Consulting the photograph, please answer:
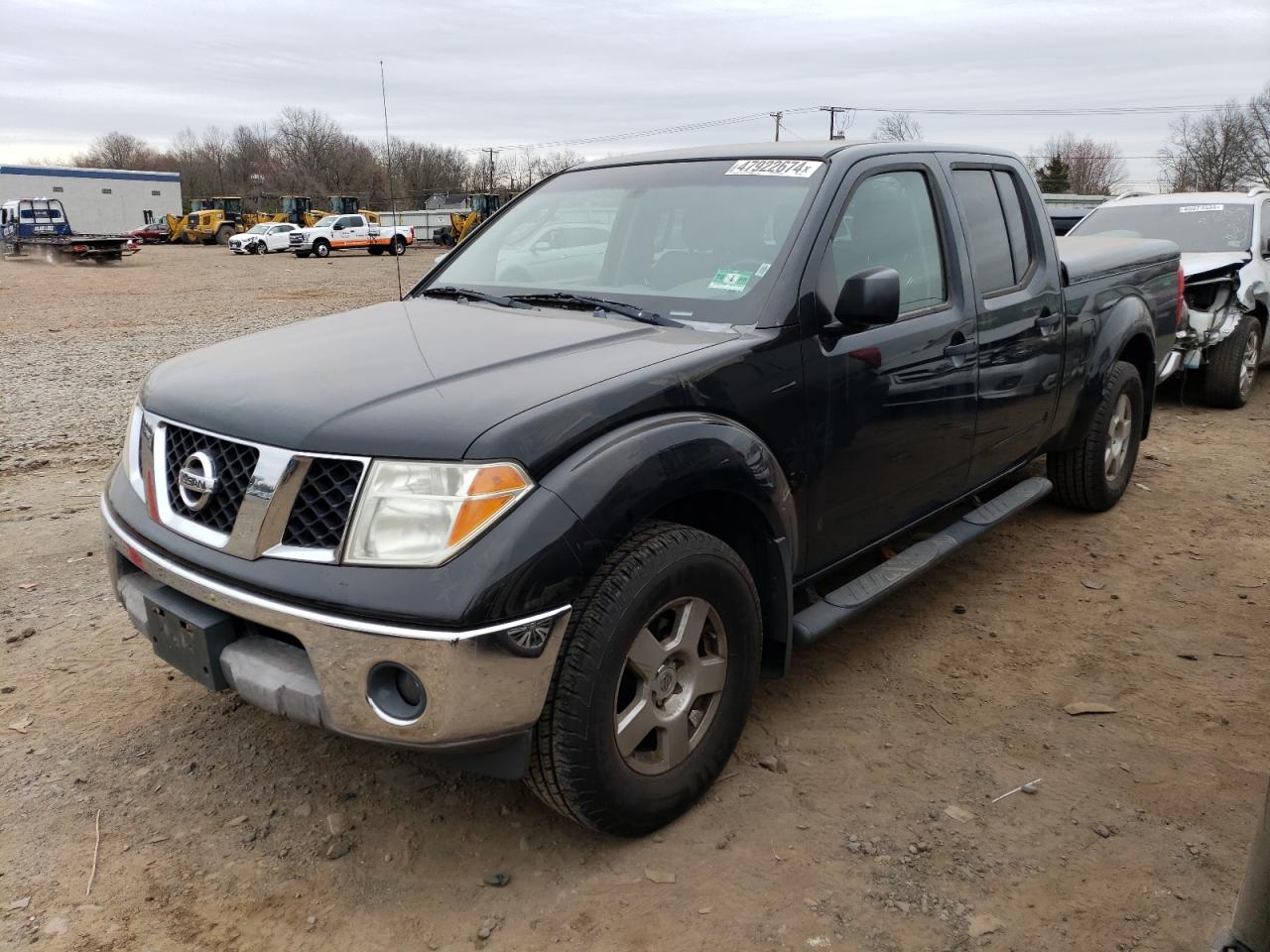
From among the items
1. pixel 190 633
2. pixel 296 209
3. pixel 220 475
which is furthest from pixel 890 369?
pixel 296 209

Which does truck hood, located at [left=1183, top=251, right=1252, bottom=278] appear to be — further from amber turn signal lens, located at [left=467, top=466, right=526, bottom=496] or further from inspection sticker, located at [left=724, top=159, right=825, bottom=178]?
amber turn signal lens, located at [left=467, top=466, right=526, bottom=496]

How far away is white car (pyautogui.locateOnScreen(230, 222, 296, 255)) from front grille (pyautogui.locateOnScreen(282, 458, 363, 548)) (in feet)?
139

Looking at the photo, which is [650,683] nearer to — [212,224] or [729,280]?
[729,280]

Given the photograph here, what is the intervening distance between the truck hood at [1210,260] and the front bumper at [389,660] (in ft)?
25.2

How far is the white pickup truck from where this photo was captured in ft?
132

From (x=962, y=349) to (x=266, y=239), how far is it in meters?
42.7

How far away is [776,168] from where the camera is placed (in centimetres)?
340

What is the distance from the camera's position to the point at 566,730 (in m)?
2.34

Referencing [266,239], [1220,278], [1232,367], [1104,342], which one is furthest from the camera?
[266,239]

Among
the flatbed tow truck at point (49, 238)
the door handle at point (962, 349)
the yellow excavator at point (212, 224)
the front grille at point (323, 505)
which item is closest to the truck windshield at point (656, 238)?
the door handle at point (962, 349)

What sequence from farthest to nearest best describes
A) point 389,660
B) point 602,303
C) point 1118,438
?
point 1118,438 → point 602,303 → point 389,660

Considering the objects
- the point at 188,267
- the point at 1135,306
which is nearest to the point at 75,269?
the point at 188,267

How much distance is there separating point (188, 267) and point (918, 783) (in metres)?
34.2

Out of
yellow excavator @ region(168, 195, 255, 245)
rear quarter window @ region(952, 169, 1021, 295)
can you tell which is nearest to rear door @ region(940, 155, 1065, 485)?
rear quarter window @ region(952, 169, 1021, 295)
